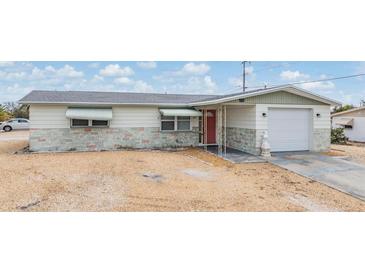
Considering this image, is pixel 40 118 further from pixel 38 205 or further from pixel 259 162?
pixel 259 162

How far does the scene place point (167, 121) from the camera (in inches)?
584

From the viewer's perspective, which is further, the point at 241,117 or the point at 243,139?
the point at 241,117

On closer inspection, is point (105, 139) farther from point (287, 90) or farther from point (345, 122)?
point (345, 122)

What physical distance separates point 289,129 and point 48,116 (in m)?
12.6

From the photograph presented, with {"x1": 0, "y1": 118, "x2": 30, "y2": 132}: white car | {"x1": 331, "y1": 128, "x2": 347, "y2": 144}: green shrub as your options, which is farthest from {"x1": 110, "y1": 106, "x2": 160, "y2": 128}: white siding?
{"x1": 0, "y1": 118, "x2": 30, "y2": 132}: white car

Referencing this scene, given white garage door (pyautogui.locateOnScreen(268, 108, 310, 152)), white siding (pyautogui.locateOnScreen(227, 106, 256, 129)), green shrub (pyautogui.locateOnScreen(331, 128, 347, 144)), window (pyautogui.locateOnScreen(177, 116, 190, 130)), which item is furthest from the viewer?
green shrub (pyautogui.locateOnScreen(331, 128, 347, 144))

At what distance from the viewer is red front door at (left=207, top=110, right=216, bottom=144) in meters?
16.0

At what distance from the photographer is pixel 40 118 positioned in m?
13.0

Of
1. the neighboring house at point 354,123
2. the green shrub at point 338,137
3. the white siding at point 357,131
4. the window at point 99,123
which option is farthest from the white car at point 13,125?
the white siding at point 357,131

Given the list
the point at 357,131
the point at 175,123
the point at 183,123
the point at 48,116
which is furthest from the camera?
the point at 357,131

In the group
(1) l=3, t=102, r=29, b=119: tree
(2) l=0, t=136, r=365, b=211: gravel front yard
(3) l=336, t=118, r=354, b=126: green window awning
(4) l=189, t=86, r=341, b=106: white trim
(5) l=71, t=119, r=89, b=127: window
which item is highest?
(1) l=3, t=102, r=29, b=119: tree

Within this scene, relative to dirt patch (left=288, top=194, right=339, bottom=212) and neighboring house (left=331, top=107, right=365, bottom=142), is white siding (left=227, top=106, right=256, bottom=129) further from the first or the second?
neighboring house (left=331, top=107, right=365, bottom=142)

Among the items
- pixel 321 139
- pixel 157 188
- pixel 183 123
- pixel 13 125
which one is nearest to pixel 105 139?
pixel 183 123

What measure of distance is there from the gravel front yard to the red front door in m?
5.56
